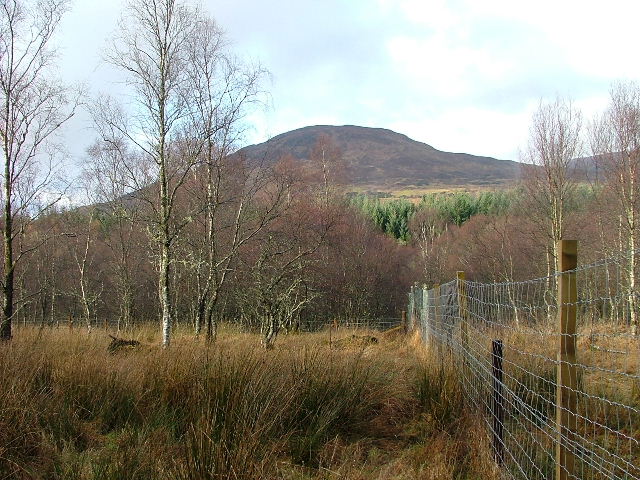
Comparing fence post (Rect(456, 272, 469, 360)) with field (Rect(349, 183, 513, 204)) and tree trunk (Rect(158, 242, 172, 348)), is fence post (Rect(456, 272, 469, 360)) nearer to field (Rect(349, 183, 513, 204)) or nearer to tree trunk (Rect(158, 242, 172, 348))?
tree trunk (Rect(158, 242, 172, 348))

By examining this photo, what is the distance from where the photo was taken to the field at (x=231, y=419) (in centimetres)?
347

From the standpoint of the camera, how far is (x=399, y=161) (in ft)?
484

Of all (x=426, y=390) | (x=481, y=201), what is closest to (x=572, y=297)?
(x=426, y=390)

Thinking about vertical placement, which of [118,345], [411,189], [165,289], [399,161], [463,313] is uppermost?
[399,161]

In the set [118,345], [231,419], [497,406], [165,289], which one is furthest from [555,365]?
[165,289]

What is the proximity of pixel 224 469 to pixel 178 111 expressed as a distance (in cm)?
1116

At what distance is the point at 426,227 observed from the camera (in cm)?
5800

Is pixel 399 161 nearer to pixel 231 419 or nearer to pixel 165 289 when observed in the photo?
pixel 165 289

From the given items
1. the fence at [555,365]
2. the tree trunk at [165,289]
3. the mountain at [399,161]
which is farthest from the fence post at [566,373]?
the mountain at [399,161]

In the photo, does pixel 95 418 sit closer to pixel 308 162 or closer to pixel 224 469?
pixel 224 469

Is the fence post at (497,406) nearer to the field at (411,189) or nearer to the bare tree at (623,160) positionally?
the bare tree at (623,160)

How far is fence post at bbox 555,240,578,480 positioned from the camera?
8.54 feet

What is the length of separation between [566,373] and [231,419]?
2288 millimetres

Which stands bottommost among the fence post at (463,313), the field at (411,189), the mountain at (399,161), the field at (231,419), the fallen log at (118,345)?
the fallen log at (118,345)
